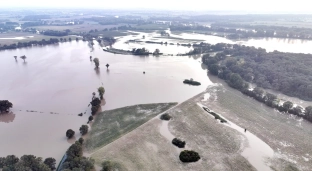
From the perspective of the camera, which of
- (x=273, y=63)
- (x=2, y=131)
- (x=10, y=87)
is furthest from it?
(x=273, y=63)

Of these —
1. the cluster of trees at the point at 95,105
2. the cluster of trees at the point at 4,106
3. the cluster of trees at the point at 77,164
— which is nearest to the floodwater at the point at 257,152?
the cluster of trees at the point at 77,164

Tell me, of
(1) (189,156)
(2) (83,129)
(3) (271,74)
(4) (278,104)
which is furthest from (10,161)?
(3) (271,74)

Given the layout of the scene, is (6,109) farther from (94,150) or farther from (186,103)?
(186,103)

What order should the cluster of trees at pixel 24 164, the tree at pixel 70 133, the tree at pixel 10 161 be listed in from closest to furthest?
the cluster of trees at pixel 24 164 < the tree at pixel 10 161 < the tree at pixel 70 133

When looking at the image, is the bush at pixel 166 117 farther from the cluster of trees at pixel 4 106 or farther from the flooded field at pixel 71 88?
the cluster of trees at pixel 4 106

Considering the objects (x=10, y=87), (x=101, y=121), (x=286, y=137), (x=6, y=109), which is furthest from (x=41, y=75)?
(x=286, y=137)

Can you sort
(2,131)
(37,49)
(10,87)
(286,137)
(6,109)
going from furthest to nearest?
1. (37,49)
2. (10,87)
3. (6,109)
4. (2,131)
5. (286,137)

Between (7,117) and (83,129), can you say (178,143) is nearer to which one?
(83,129)

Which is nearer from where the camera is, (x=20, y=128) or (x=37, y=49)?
(x=20, y=128)
